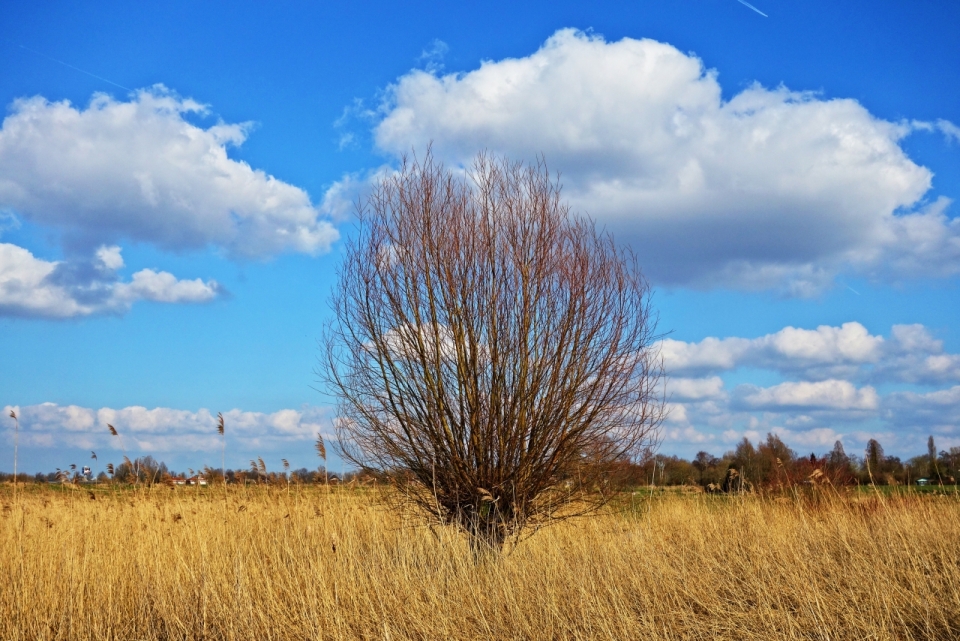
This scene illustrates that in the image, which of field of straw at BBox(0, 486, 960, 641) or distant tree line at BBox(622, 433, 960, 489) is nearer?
field of straw at BBox(0, 486, 960, 641)

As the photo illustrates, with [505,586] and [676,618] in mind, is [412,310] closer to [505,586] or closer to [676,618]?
[505,586]

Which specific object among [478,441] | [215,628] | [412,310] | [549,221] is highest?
[549,221]

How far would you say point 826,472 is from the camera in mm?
12836

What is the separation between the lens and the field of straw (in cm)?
571

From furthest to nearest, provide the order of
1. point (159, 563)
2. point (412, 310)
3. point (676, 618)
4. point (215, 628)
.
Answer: point (412, 310)
point (159, 563)
point (215, 628)
point (676, 618)

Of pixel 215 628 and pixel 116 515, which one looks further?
pixel 116 515

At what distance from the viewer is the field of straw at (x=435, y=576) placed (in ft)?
18.7

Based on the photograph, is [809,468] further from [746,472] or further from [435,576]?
[435,576]

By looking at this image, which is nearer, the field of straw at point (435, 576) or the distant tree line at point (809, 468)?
the field of straw at point (435, 576)

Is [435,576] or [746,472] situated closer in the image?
[435,576]

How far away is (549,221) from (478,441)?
2608 mm

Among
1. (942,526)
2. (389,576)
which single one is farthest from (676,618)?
(942,526)

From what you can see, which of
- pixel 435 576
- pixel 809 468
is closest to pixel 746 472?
pixel 809 468

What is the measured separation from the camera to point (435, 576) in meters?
7.23
